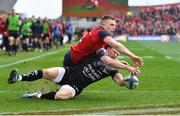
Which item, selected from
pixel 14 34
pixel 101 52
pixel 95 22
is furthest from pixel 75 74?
pixel 95 22

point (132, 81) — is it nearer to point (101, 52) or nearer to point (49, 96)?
point (101, 52)

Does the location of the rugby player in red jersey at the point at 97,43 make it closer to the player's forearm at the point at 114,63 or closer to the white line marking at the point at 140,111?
the player's forearm at the point at 114,63

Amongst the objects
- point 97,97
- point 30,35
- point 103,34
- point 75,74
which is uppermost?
point 103,34

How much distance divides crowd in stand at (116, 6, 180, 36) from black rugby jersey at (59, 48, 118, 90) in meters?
57.3

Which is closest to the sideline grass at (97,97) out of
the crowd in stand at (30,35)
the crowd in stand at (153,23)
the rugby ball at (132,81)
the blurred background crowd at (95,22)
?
the rugby ball at (132,81)

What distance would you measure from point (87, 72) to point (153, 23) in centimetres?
6474

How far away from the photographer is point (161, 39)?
66062 mm

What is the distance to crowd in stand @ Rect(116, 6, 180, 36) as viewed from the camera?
2729 inches

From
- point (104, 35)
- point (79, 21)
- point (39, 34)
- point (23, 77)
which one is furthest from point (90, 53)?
point (79, 21)

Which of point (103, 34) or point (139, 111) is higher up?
point (103, 34)

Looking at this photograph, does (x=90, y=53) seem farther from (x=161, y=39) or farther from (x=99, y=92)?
(x=161, y=39)

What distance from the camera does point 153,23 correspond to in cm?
7406

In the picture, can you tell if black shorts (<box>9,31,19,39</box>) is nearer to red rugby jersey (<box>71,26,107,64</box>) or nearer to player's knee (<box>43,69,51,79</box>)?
red rugby jersey (<box>71,26,107,64</box>)

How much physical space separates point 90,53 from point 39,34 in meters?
Answer: 25.5
